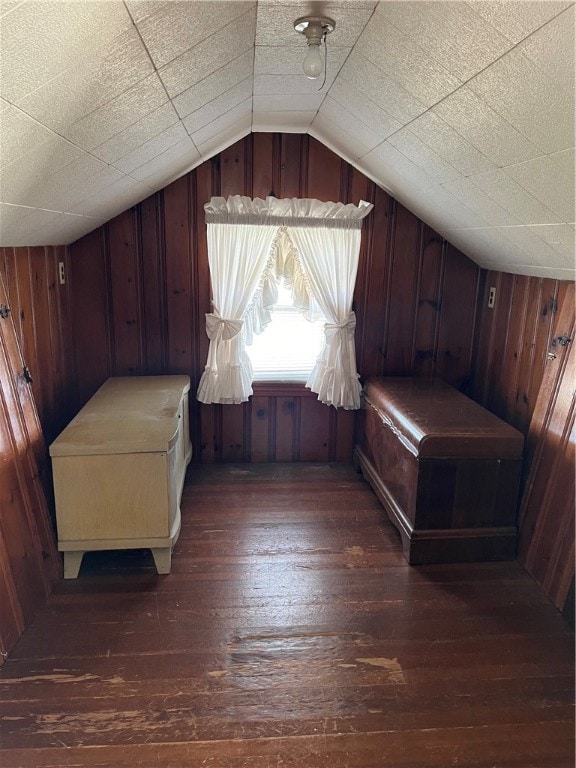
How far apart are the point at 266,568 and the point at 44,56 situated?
2.14 m

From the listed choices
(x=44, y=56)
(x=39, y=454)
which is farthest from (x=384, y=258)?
(x=44, y=56)

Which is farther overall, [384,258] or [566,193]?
[384,258]

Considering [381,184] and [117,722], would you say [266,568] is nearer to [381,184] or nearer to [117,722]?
[117,722]

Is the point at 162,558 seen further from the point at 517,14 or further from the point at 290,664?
the point at 517,14

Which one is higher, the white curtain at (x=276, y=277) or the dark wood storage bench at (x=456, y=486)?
the white curtain at (x=276, y=277)

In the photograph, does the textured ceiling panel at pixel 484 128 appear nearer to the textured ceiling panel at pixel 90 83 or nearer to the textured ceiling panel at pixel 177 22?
the textured ceiling panel at pixel 177 22

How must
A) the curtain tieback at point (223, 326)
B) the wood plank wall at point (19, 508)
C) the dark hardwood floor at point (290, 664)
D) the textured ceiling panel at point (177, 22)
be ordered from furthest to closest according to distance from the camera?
the curtain tieback at point (223, 326) → the wood plank wall at point (19, 508) → the dark hardwood floor at point (290, 664) → the textured ceiling panel at point (177, 22)

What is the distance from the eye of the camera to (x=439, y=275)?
3557mm

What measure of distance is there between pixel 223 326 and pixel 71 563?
1.58m

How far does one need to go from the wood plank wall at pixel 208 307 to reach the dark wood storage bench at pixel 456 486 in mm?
480

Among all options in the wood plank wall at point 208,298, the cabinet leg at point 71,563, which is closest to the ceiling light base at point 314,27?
the wood plank wall at point 208,298

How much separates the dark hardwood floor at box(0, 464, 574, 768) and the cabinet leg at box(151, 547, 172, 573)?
0.04m

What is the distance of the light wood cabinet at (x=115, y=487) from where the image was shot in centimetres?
234

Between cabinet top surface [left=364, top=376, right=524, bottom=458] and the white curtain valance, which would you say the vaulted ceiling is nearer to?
the white curtain valance
